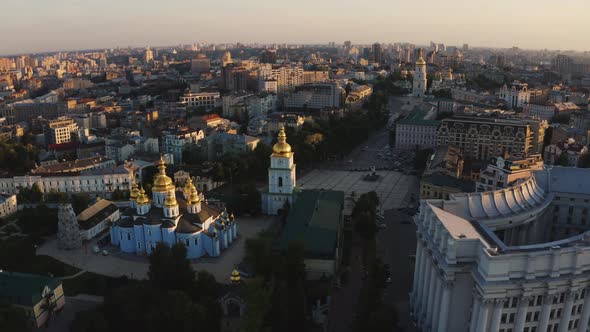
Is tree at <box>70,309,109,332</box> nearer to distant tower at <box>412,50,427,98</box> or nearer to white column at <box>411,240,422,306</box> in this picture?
white column at <box>411,240,422,306</box>

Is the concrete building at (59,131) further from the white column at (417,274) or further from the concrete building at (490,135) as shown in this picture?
the white column at (417,274)

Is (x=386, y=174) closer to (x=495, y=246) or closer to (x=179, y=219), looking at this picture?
(x=179, y=219)

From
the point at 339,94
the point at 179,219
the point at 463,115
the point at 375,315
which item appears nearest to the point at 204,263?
the point at 179,219

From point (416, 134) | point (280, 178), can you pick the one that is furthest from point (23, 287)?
point (416, 134)

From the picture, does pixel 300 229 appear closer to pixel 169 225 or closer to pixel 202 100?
pixel 169 225

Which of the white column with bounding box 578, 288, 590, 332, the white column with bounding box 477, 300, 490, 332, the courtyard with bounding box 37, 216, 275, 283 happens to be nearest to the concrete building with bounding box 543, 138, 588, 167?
the white column with bounding box 578, 288, 590, 332

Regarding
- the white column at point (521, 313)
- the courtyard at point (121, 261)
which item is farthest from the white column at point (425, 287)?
the courtyard at point (121, 261)
